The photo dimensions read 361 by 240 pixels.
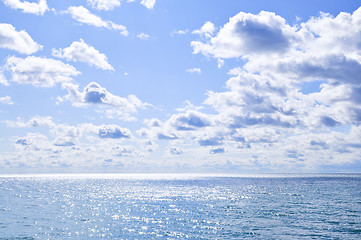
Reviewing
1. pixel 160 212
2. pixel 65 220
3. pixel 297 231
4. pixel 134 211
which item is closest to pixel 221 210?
pixel 160 212

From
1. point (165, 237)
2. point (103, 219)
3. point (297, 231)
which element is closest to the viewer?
point (165, 237)

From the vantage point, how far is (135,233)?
47.9 meters

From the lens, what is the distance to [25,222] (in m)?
56.1

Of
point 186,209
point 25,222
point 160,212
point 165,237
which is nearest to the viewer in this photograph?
point 165,237

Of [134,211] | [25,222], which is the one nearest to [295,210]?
[134,211]

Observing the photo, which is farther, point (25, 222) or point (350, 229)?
point (25, 222)

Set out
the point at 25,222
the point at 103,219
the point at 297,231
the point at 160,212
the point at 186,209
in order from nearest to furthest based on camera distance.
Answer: the point at 297,231 < the point at 25,222 < the point at 103,219 < the point at 160,212 < the point at 186,209

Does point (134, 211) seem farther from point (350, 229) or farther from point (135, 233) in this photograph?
point (350, 229)

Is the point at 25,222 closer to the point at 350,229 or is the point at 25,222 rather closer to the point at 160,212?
the point at 160,212

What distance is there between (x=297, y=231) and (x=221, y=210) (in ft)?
84.4

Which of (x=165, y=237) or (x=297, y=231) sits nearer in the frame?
(x=165, y=237)

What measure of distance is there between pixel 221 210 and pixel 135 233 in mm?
29386

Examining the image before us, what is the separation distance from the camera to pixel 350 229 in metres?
49.3

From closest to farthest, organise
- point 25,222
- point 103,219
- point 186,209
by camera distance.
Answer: point 25,222, point 103,219, point 186,209
